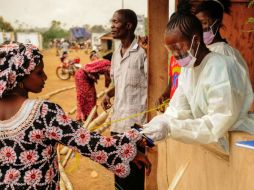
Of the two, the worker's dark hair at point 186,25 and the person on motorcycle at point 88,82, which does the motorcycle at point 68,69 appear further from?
the worker's dark hair at point 186,25

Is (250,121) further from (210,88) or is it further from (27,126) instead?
(27,126)

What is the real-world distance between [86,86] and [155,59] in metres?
2.41

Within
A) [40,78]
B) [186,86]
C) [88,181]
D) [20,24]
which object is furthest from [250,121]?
[20,24]

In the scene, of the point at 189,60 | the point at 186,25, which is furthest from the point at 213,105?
the point at 186,25

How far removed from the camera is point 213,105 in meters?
2.18

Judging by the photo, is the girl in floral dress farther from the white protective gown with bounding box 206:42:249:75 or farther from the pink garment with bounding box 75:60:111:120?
the pink garment with bounding box 75:60:111:120

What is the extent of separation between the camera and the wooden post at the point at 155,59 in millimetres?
3863

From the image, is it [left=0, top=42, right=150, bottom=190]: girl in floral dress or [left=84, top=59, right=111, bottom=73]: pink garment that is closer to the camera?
[left=0, top=42, right=150, bottom=190]: girl in floral dress

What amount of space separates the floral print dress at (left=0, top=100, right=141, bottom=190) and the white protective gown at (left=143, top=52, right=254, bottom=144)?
35cm

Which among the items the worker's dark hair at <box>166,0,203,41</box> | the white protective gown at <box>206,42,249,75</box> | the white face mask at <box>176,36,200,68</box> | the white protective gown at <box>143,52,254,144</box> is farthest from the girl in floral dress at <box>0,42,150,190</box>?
the white protective gown at <box>206,42,249,75</box>

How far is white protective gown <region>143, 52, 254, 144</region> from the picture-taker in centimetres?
215

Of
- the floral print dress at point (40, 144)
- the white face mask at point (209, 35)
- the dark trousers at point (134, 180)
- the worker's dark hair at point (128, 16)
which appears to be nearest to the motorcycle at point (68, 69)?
the worker's dark hair at point (128, 16)

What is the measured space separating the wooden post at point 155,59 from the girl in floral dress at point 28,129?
1790 millimetres

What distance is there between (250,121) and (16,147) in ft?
4.81
